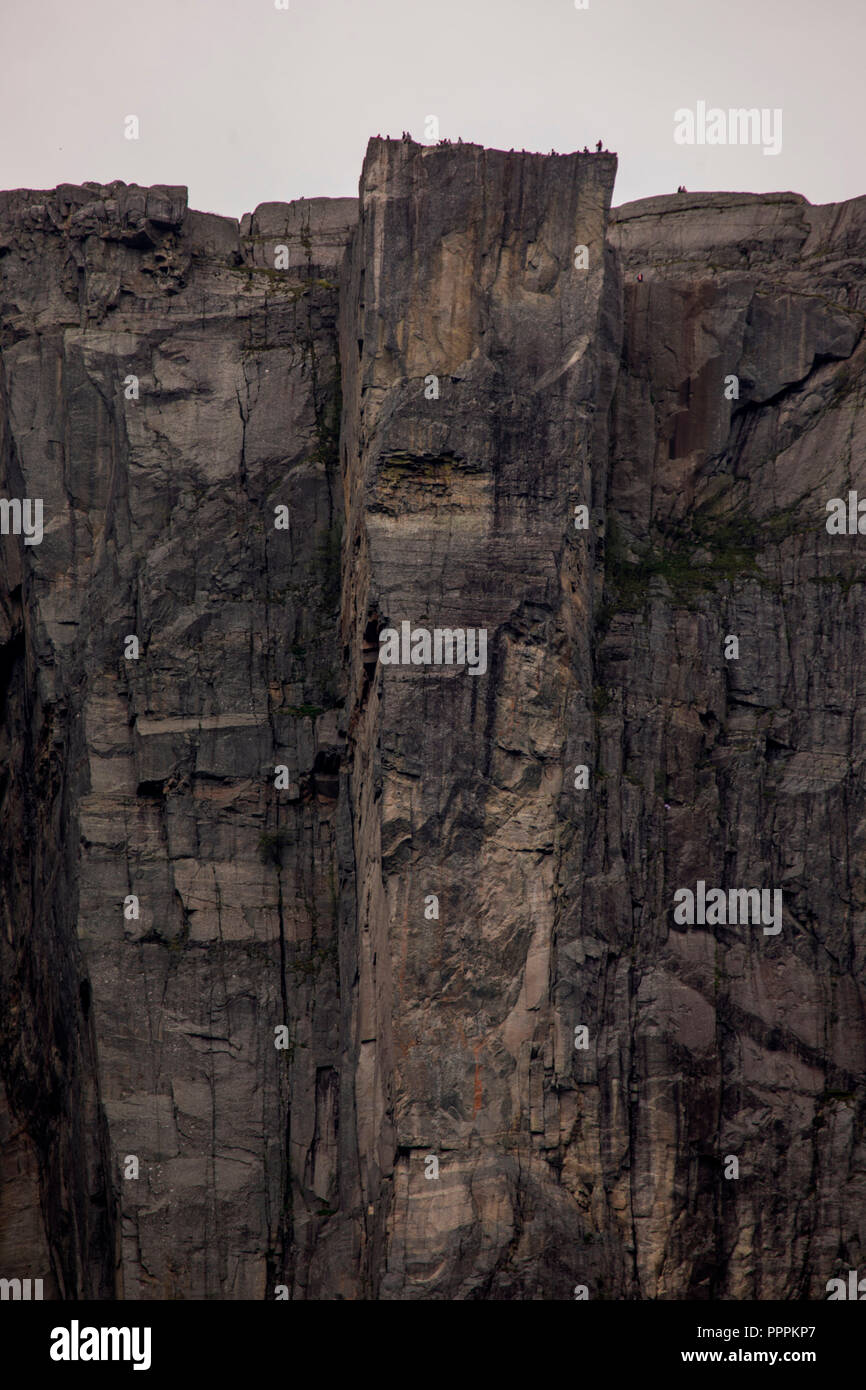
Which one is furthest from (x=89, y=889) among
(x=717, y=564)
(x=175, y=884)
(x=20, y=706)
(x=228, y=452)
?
(x=717, y=564)

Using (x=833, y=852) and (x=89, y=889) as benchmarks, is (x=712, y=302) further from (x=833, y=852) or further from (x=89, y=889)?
(x=89, y=889)

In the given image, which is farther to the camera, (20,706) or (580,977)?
(20,706)

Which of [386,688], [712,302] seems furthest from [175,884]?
[712,302]

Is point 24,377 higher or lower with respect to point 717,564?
higher

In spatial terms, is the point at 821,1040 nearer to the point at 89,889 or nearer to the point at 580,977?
the point at 580,977
